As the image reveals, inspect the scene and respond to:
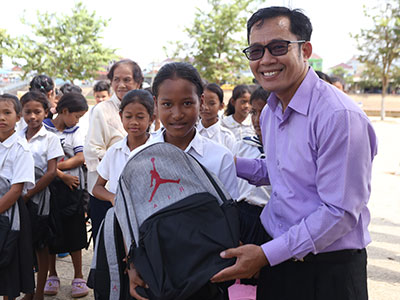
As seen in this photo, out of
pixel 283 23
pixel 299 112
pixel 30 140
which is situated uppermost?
pixel 283 23

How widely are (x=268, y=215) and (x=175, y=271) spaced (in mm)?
592

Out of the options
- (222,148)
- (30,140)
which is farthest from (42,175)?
(222,148)

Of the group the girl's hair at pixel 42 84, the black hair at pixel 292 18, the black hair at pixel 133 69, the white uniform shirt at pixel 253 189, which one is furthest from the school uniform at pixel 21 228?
the girl's hair at pixel 42 84

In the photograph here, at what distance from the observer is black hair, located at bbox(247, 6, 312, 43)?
64.4 inches

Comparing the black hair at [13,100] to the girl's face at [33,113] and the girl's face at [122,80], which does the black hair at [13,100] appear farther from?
the girl's face at [122,80]

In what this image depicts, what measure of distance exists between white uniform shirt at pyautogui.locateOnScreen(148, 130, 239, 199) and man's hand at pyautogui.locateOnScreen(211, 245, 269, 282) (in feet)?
1.24

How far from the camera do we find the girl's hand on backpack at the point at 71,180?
339cm

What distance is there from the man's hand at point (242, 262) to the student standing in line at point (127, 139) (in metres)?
1.23

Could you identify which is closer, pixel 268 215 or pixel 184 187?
pixel 184 187

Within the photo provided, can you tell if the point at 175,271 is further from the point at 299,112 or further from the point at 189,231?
the point at 299,112

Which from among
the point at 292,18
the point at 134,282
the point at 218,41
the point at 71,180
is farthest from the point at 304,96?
the point at 218,41

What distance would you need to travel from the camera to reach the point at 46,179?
3090 millimetres

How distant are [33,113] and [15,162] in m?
0.68

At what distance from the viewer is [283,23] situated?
1.63 meters
